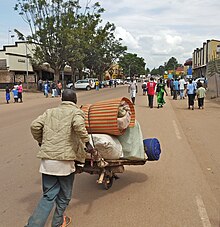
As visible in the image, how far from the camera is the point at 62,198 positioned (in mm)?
3867

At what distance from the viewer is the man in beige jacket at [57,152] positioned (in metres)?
3.67

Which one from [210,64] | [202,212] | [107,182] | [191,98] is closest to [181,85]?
[210,64]

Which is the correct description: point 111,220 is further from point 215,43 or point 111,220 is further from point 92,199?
point 215,43

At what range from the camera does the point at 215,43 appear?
57.5 m

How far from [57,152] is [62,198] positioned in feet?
1.92

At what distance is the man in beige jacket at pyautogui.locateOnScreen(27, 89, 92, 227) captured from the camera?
12.0 feet

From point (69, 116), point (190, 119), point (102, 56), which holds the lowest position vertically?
point (190, 119)

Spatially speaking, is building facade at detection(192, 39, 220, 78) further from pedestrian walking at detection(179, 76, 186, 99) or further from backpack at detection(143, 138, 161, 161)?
backpack at detection(143, 138, 161, 161)

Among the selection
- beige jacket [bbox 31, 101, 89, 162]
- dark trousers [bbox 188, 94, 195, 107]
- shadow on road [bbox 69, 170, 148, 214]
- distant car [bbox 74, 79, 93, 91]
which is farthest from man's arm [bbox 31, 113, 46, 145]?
distant car [bbox 74, 79, 93, 91]

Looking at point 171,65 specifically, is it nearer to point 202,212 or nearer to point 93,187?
point 93,187

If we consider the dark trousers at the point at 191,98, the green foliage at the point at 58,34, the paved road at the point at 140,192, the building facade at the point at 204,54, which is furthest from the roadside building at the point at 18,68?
the paved road at the point at 140,192

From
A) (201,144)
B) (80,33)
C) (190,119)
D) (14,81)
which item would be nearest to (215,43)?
(80,33)

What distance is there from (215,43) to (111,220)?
2281 inches

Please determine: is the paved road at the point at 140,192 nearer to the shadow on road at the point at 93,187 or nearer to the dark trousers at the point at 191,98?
the shadow on road at the point at 93,187
